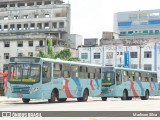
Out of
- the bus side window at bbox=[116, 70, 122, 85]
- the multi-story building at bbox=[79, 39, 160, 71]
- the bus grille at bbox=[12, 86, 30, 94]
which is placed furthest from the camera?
the multi-story building at bbox=[79, 39, 160, 71]

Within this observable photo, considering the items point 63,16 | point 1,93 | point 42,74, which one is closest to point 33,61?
point 42,74

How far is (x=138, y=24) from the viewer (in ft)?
421

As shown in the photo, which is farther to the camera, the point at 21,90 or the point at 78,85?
the point at 78,85

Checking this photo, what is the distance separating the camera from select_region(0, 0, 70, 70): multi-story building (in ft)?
320

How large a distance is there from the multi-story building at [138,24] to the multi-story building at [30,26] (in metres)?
21.6

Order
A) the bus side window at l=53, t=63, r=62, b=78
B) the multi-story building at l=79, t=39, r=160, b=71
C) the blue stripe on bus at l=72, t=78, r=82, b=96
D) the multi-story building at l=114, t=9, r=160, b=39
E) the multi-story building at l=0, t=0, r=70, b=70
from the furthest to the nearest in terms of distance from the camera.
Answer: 1. the multi-story building at l=114, t=9, r=160, b=39
2. the multi-story building at l=0, t=0, r=70, b=70
3. the multi-story building at l=79, t=39, r=160, b=71
4. the blue stripe on bus at l=72, t=78, r=82, b=96
5. the bus side window at l=53, t=63, r=62, b=78

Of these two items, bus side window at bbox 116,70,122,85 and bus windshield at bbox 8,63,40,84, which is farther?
bus side window at bbox 116,70,122,85

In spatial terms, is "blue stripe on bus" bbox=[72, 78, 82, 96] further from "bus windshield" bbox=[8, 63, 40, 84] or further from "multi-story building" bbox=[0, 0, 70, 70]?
"multi-story building" bbox=[0, 0, 70, 70]

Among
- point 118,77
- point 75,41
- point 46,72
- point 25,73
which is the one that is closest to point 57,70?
point 46,72

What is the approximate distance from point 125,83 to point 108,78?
1988 millimetres

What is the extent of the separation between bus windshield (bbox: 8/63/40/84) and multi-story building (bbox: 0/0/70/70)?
6306 cm

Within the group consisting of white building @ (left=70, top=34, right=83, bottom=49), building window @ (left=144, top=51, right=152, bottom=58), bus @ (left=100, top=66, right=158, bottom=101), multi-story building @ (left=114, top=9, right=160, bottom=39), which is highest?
multi-story building @ (left=114, top=9, right=160, bottom=39)

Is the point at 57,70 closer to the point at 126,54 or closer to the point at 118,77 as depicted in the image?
the point at 118,77

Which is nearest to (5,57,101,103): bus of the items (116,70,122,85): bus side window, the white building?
(116,70,122,85): bus side window
